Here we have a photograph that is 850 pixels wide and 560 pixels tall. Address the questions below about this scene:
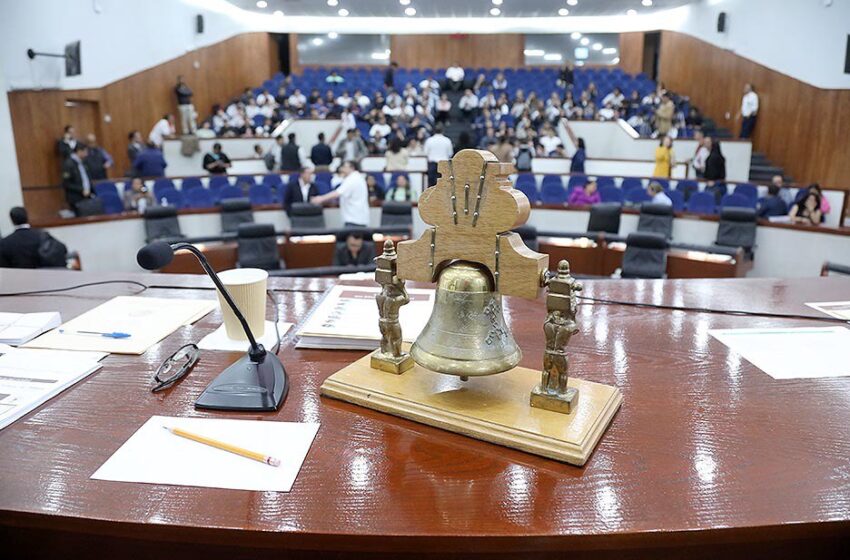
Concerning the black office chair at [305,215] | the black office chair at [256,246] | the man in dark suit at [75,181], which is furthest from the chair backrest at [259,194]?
the black office chair at [256,246]

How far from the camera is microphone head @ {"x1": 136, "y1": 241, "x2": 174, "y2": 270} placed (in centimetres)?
109

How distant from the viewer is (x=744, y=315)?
170 centimetres

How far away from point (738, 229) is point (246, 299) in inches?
232

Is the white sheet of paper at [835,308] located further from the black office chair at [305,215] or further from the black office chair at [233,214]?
the black office chair at [233,214]

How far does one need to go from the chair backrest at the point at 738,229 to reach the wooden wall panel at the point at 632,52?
14358mm

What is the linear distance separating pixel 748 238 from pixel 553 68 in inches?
553

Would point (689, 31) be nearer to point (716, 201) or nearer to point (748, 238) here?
point (716, 201)

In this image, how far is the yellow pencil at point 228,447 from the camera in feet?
3.11

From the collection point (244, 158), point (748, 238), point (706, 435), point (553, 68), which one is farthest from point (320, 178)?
point (553, 68)

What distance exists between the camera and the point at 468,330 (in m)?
1.10

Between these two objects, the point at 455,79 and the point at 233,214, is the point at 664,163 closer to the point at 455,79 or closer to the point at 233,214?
the point at 233,214

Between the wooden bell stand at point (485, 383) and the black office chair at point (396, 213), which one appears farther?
the black office chair at point (396, 213)

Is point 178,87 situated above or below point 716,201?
above

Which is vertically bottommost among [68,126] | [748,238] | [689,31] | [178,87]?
[748,238]
